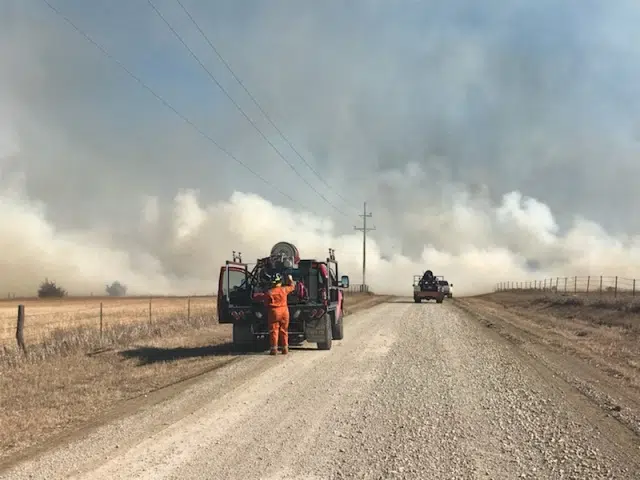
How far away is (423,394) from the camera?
32.0 feet

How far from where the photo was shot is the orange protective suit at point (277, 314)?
15.1 m

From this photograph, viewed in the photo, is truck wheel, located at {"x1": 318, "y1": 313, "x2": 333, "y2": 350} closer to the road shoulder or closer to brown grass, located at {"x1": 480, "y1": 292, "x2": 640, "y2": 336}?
the road shoulder

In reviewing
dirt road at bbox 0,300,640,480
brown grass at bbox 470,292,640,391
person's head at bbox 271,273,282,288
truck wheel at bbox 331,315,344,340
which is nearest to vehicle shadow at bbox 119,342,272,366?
person's head at bbox 271,273,282,288

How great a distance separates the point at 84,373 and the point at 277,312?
4.60 metres

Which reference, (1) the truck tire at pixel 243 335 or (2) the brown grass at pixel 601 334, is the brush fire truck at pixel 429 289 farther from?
(1) the truck tire at pixel 243 335

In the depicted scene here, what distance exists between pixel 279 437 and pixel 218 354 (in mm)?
8758

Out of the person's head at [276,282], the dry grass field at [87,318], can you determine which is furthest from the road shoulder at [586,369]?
the dry grass field at [87,318]

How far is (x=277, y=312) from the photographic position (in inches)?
596

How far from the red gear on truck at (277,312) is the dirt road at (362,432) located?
258 cm

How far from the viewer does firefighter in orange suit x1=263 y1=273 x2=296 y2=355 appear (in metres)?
15.1

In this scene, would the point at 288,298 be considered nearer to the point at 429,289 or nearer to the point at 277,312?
the point at 277,312

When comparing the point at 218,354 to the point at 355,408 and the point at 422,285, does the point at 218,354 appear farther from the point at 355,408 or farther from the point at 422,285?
the point at 422,285

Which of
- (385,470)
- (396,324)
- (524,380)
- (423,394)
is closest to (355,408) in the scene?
(423,394)

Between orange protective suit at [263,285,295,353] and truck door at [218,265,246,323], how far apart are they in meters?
1.52
